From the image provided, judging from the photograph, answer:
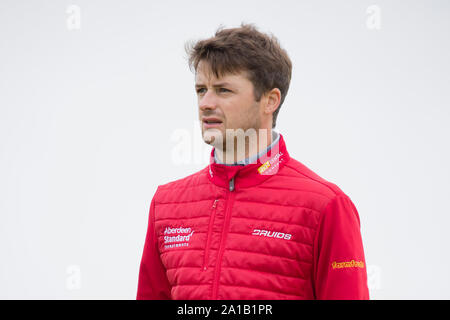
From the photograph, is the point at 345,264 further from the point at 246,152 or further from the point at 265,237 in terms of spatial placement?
the point at 246,152

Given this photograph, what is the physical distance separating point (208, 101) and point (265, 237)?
1.81ft

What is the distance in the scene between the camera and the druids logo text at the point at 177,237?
2.01 metres

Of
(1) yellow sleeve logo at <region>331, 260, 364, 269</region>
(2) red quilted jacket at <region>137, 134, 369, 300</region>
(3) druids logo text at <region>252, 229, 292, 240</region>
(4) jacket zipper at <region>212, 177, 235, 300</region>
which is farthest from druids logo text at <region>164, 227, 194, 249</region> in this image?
(1) yellow sleeve logo at <region>331, 260, 364, 269</region>

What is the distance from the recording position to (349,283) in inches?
68.5

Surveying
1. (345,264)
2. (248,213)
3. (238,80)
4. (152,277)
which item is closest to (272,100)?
(238,80)

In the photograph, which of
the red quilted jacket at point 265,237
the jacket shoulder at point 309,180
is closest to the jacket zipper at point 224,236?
the red quilted jacket at point 265,237

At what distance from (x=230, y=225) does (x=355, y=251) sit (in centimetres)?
46

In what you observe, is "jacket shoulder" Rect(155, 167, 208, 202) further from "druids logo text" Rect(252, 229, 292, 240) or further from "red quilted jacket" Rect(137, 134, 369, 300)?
"druids logo text" Rect(252, 229, 292, 240)

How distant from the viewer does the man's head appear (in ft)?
6.38

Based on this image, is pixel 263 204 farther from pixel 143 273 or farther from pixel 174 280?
pixel 143 273

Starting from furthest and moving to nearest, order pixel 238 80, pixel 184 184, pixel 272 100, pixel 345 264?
1. pixel 184 184
2. pixel 272 100
3. pixel 238 80
4. pixel 345 264

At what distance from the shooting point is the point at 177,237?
2043 millimetres

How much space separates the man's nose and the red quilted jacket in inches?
9.4

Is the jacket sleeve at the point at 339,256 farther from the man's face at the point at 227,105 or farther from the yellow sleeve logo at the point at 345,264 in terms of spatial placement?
the man's face at the point at 227,105
